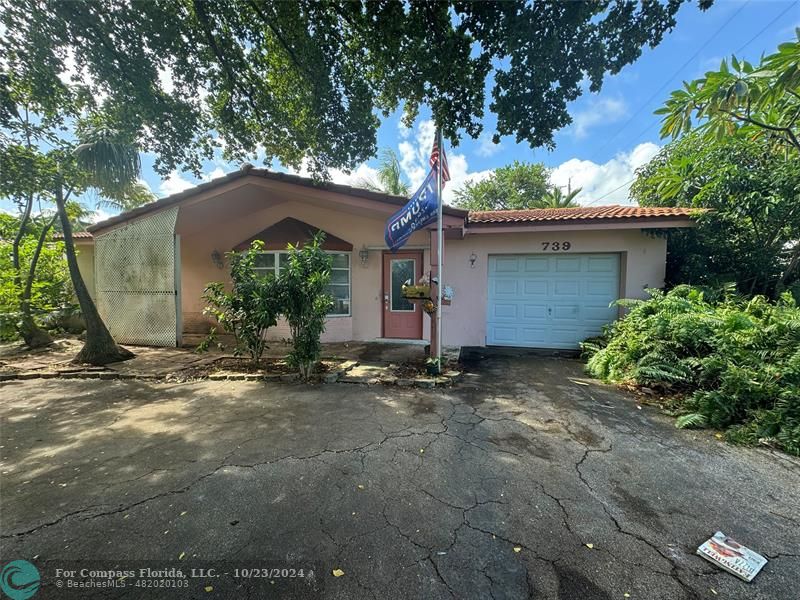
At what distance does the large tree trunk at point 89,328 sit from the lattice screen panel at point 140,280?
4.06 ft

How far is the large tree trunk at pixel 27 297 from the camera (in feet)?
24.2

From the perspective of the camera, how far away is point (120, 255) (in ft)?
25.4

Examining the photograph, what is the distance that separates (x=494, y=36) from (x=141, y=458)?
606 cm

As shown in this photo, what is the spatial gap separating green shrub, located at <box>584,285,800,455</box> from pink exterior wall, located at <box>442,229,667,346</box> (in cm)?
160

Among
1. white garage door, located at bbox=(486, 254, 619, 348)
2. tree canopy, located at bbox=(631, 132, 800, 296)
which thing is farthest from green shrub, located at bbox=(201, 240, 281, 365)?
tree canopy, located at bbox=(631, 132, 800, 296)

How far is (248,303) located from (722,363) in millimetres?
6759

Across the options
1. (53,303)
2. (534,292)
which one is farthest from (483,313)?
(53,303)

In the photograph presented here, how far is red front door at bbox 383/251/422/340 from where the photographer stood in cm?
824

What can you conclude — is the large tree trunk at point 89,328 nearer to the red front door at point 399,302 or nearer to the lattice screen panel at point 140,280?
the lattice screen panel at point 140,280

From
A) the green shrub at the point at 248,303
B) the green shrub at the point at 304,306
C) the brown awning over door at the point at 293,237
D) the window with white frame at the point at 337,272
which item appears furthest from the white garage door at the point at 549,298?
the green shrub at the point at 248,303

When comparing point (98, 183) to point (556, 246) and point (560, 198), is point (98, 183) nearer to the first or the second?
point (556, 246)

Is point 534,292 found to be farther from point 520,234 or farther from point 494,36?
point 494,36

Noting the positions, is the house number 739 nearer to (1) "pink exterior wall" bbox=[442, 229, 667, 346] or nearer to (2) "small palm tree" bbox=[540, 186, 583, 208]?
(1) "pink exterior wall" bbox=[442, 229, 667, 346]

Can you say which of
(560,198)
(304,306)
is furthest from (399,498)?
(560,198)
